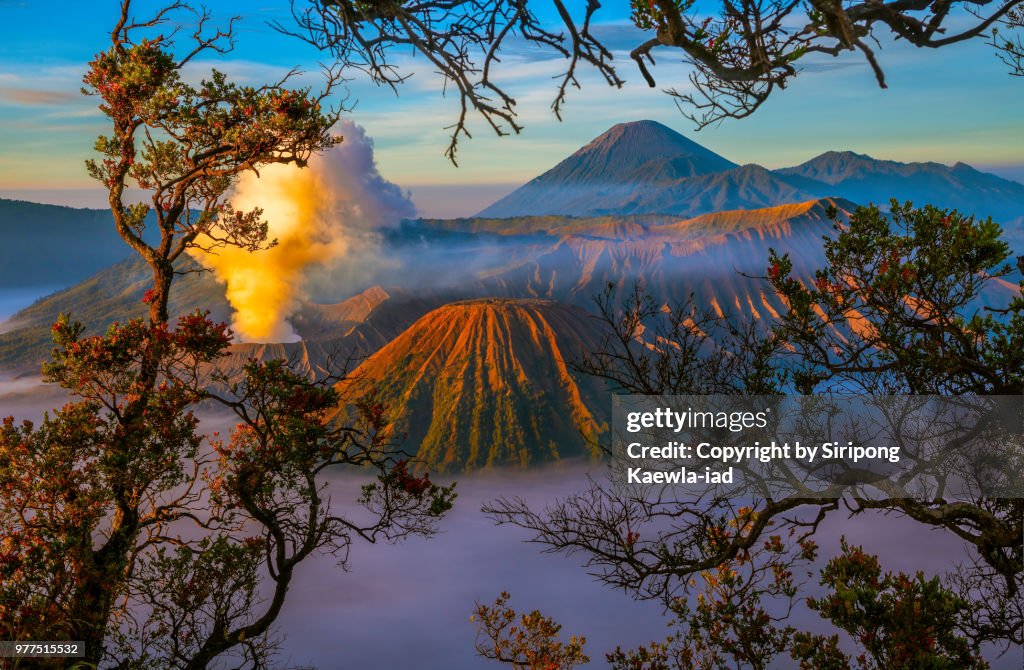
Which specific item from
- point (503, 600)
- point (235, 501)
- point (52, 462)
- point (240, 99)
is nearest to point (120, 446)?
point (52, 462)

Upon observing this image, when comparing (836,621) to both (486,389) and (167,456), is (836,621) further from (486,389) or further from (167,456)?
(486,389)

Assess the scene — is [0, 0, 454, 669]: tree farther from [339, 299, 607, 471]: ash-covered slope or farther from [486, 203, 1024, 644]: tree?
[339, 299, 607, 471]: ash-covered slope

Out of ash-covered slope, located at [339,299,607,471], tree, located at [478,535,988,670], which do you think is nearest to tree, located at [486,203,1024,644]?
tree, located at [478,535,988,670]

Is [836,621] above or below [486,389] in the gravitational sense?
above

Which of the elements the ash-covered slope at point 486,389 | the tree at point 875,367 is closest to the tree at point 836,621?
the tree at point 875,367

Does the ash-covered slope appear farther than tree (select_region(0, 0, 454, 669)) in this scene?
Yes

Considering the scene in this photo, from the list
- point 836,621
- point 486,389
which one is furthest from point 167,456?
point 486,389
